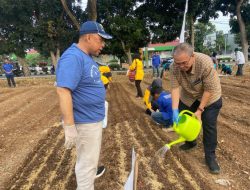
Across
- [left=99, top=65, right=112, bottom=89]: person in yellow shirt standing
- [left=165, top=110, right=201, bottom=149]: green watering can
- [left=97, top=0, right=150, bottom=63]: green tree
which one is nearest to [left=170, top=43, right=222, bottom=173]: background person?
[left=165, top=110, right=201, bottom=149]: green watering can

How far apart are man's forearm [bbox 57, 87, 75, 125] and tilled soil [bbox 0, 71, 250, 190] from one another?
4.67 ft

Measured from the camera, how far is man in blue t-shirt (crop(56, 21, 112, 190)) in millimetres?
2553

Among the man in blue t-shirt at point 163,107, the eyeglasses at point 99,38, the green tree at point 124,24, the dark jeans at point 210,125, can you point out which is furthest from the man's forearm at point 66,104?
the green tree at point 124,24

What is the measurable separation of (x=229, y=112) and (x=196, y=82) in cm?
397

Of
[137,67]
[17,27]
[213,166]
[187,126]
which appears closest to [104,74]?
[137,67]

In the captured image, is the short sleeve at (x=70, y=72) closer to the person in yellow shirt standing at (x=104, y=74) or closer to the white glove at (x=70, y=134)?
the white glove at (x=70, y=134)

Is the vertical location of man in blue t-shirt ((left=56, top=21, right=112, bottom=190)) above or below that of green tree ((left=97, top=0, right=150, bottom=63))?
below

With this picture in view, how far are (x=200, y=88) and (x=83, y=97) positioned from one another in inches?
70.7

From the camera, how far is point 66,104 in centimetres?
256

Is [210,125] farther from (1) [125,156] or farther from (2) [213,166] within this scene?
(1) [125,156]

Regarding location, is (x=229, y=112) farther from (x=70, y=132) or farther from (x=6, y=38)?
(x=6, y=38)

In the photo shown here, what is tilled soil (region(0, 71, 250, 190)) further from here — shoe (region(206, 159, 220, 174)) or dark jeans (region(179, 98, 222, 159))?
dark jeans (region(179, 98, 222, 159))

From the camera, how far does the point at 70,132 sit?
8.50 ft

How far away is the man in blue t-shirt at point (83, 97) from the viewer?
2553mm
